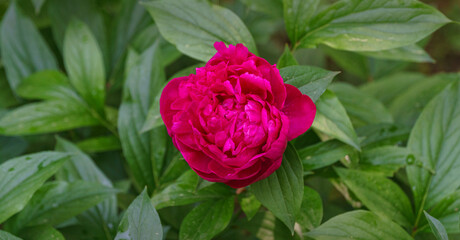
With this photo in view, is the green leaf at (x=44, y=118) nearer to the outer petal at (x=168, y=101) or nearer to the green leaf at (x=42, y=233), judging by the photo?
the green leaf at (x=42, y=233)

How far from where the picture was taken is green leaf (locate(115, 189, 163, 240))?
25.0 inches

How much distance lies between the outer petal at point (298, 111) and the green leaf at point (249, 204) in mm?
215

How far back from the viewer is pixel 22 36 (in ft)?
3.83

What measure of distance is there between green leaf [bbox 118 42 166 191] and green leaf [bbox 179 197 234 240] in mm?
194

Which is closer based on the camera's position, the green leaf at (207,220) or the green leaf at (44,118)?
the green leaf at (207,220)

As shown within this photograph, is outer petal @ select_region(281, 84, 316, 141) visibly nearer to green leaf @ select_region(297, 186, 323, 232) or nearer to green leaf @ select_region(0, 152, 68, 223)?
green leaf @ select_region(297, 186, 323, 232)

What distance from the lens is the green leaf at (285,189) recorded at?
643 millimetres

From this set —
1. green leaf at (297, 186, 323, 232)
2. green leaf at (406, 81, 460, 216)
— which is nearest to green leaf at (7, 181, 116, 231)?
green leaf at (297, 186, 323, 232)

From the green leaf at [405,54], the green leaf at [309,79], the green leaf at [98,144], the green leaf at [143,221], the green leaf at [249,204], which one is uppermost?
the green leaf at [309,79]

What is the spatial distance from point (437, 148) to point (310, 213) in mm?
287

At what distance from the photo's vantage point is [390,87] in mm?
1280

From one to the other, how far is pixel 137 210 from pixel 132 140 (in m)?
0.32

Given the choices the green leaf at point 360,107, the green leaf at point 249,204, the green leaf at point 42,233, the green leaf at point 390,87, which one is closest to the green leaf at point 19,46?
the green leaf at point 42,233

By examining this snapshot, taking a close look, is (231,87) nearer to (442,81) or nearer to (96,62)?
(96,62)
